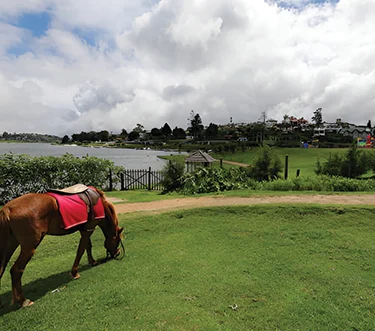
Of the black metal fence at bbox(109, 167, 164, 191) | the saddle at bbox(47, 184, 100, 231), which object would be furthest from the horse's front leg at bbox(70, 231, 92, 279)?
the black metal fence at bbox(109, 167, 164, 191)

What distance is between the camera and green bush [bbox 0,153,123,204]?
12875mm

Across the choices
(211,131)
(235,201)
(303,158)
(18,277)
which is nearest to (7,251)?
(18,277)

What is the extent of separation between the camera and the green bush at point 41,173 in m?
12.9

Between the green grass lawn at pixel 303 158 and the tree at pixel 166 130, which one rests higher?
the tree at pixel 166 130

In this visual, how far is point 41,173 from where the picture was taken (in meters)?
13.8

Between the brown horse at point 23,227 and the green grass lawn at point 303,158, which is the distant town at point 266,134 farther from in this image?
the brown horse at point 23,227

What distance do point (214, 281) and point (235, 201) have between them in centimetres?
606

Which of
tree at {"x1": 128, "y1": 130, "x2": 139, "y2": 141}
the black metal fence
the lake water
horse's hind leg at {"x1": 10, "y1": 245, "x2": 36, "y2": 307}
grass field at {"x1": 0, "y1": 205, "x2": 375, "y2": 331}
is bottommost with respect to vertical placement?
the lake water

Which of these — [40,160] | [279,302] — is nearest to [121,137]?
[40,160]

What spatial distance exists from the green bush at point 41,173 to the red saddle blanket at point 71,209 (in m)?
10.7

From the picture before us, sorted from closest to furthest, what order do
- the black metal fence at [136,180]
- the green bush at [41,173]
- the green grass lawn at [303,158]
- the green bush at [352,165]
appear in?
the green bush at [41,173] < the black metal fence at [136,180] < the green bush at [352,165] < the green grass lawn at [303,158]

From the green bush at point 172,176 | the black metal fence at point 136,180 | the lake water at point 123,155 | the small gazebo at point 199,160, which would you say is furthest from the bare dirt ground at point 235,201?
the small gazebo at point 199,160

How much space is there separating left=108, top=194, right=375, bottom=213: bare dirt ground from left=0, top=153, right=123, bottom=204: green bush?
18.0 feet

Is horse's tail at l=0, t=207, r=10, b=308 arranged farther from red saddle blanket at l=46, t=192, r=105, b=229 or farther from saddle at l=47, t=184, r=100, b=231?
saddle at l=47, t=184, r=100, b=231
